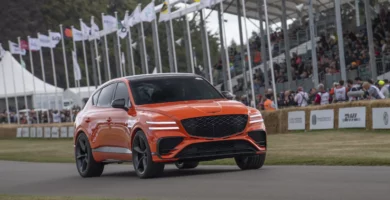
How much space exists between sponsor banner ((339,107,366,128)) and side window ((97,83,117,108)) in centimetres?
1288

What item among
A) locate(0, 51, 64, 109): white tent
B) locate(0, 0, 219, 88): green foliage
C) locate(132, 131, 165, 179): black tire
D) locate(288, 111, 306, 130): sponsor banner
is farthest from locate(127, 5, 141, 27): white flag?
locate(0, 0, 219, 88): green foliage

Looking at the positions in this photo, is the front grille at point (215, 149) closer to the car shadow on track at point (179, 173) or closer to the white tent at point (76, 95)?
the car shadow on track at point (179, 173)

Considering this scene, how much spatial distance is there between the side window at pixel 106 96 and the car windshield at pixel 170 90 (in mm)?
802

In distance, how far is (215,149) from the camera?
15320 millimetres

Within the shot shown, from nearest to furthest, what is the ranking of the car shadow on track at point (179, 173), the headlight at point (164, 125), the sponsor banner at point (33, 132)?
the headlight at point (164, 125), the car shadow on track at point (179, 173), the sponsor banner at point (33, 132)

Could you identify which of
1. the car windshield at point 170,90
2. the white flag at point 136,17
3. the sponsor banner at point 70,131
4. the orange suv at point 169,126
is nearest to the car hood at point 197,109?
the orange suv at point 169,126

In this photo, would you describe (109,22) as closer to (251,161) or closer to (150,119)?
(251,161)

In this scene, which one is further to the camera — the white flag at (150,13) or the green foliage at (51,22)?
the green foliage at (51,22)

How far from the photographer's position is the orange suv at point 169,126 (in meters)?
15.2

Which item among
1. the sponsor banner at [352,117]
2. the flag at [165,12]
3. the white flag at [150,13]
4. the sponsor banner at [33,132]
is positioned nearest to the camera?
the sponsor banner at [352,117]

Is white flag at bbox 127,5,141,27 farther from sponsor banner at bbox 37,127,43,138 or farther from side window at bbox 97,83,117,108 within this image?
side window at bbox 97,83,117,108

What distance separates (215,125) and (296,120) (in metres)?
18.8

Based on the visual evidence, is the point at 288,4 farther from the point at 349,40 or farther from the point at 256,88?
the point at 349,40

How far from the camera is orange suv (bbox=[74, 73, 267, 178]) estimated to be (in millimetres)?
15242
